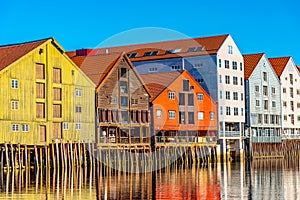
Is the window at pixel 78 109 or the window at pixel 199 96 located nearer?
the window at pixel 78 109

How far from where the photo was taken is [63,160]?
2862 inches

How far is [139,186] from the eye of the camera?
167 feet

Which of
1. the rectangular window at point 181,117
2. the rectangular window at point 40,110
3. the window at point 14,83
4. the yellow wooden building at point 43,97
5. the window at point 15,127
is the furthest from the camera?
the rectangular window at point 181,117

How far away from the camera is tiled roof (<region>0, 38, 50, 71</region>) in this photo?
70312 mm

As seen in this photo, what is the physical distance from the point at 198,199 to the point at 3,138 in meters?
30.6

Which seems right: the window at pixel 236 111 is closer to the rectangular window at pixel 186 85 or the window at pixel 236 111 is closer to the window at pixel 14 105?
the rectangular window at pixel 186 85

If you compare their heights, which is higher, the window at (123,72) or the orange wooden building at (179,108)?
the window at (123,72)

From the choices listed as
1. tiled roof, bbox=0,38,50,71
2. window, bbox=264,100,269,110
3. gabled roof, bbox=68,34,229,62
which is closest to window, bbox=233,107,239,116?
gabled roof, bbox=68,34,229,62

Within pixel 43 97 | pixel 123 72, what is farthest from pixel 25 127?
pixel 123 72

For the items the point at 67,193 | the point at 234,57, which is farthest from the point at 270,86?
the point at 67,193

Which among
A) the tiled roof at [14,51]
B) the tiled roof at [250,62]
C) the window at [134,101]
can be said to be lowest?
the window at [134,101]

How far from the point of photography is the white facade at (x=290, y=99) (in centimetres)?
11931

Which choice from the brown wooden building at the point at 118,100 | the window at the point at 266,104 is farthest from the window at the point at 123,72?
the window at the point at 266,104

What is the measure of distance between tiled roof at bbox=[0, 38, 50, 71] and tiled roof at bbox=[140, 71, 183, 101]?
734 inches
